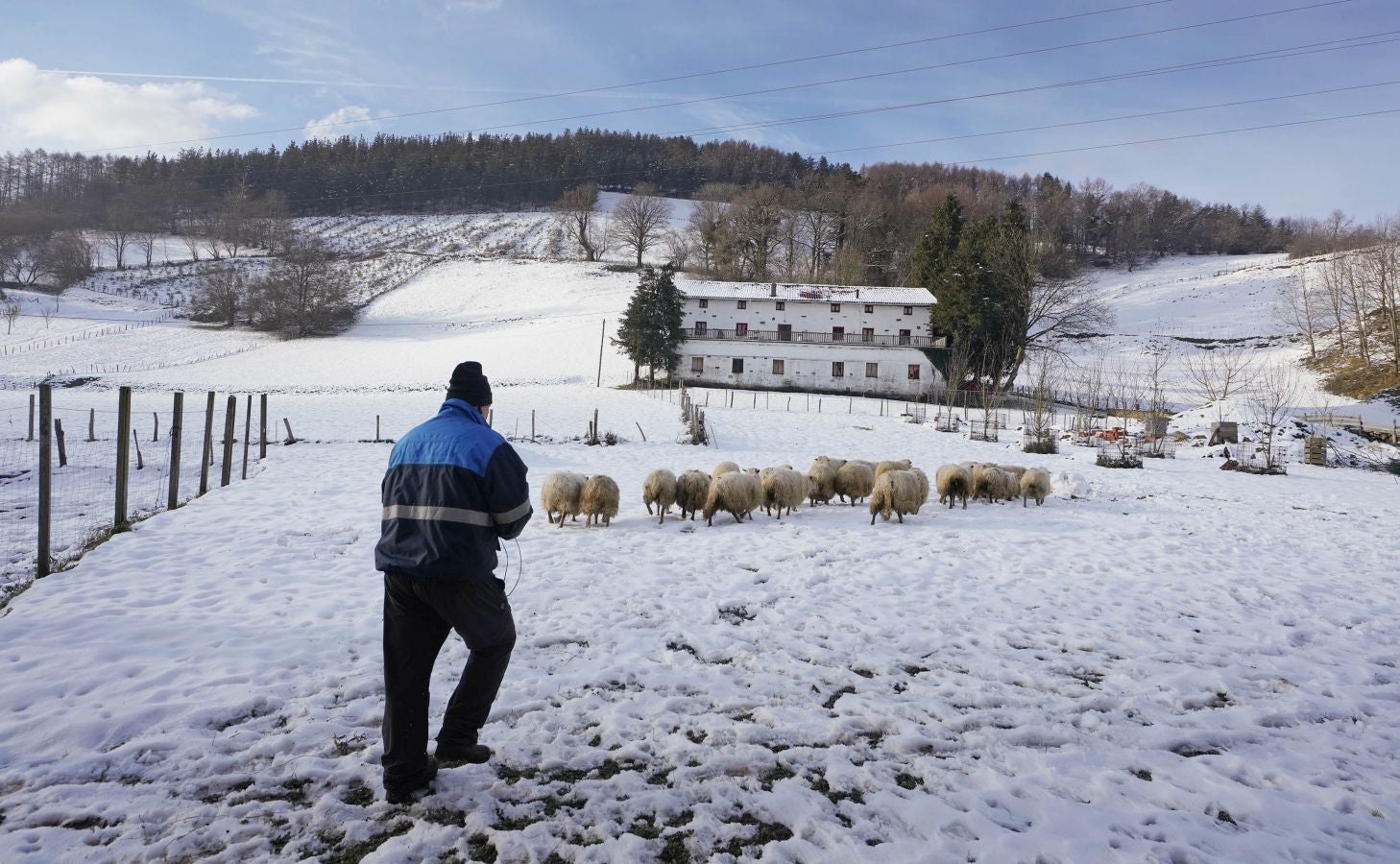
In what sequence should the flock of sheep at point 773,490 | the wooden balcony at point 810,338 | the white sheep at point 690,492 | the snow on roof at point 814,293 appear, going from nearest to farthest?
the flock of sheep at point 773,490 → the white sheep at point 690,492 → the wooden balcony at point 810,338 → the snow on roof at point 814,293

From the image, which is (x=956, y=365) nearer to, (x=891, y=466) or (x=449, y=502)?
(x=891, y=466)

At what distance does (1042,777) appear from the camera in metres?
4.29

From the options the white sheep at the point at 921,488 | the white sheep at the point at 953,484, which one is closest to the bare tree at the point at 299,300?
the white sheep at the point at 953,484

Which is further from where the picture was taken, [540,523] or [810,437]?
[810,437]

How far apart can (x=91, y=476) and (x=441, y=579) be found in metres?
17.5

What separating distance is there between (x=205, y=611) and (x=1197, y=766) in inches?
344

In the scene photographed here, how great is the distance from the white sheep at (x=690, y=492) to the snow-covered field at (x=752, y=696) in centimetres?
73

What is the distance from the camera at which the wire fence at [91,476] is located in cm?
858

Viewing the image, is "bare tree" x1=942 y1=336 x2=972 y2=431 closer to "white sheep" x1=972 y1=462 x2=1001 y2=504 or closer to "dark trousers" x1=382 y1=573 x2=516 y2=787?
"white sheep" x1=972 y1=462 x2=1001 y2=504

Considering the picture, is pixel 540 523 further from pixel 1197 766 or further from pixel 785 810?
pixel 1197 766

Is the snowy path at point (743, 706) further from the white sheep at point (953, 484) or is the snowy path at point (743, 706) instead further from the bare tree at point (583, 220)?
the bare tree at point (583, 220)

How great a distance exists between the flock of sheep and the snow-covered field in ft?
1.67

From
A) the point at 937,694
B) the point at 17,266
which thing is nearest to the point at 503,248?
the point at 17,266

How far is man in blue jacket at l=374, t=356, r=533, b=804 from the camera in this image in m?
3.84
